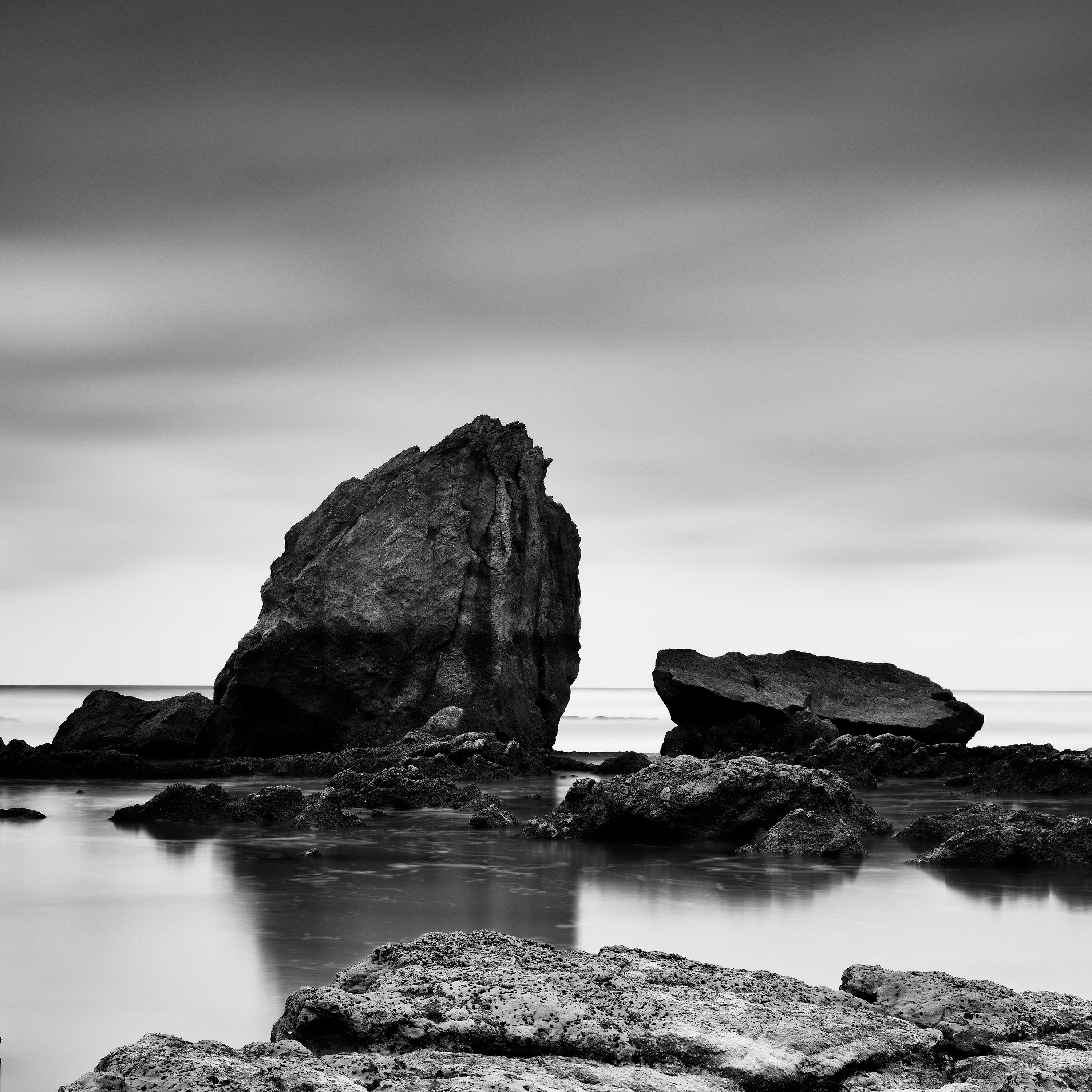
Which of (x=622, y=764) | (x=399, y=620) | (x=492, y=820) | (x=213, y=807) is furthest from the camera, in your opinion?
(x=399, y=620)

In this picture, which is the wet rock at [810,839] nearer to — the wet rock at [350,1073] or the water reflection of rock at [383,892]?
the water reflection of rock at [383,892]

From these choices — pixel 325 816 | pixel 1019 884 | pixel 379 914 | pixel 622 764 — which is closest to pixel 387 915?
pixel 379 914

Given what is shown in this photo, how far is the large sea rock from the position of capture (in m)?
35.2

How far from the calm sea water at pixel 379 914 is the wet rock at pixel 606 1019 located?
1.63m

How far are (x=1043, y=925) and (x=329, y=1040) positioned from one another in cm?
746

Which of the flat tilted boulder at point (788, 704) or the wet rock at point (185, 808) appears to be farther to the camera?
the flat tilted boulder at point (788, 704)

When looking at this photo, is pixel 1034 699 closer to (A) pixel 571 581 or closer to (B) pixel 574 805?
(A) pixel 571 581

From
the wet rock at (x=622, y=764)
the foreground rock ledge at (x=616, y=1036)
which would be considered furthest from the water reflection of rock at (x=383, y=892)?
the wet rock at (x=622, y=764)

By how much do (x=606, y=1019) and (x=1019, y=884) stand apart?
895 cm

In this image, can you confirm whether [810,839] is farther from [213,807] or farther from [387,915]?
[213,807]

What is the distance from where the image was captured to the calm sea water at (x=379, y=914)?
26.1 ft

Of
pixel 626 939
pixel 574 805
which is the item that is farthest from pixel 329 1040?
pixel 574 805

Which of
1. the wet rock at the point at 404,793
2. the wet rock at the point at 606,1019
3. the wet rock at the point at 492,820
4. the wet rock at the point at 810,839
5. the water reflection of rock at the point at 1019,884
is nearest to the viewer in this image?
the wet rock at the point at 606,1019

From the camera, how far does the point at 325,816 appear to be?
1788 centimetres
